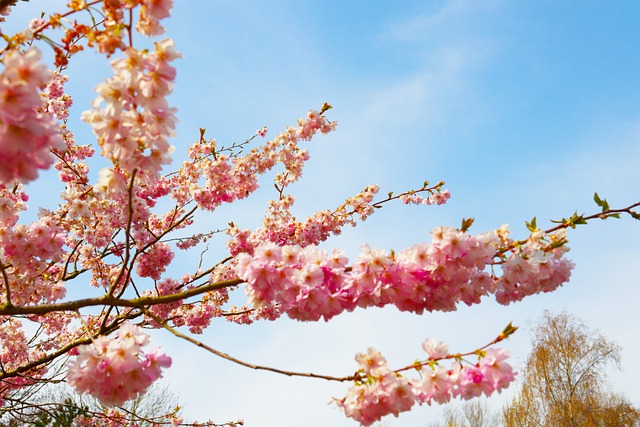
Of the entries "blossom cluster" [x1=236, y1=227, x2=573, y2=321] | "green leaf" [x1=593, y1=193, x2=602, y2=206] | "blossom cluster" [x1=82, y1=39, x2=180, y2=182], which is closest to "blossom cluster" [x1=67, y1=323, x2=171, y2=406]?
"blossom cluster" [x1=236, y1=227, x2=573, y2=321]

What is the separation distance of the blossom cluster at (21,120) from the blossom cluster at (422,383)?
149cm

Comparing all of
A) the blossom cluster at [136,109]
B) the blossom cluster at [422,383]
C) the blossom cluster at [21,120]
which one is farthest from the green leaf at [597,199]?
the blossom cluster at [21,120]

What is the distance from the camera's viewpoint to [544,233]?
2.51 meters

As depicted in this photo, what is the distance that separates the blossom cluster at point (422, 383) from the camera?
86.4 inches

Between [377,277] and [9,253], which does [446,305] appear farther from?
[9,253]

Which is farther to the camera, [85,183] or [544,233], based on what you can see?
[85,183]

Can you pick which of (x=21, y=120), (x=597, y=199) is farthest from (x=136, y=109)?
(x=597, y=199)

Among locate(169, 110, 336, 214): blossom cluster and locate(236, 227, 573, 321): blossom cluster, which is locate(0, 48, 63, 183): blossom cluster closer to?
locate(236, 227, 573, 321): blossom cluster

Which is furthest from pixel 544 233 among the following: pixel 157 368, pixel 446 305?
pixel 157 368

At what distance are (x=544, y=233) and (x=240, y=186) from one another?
362 cm

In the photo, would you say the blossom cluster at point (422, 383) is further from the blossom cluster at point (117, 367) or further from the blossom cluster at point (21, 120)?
the blossom cluster at point (21, 120)

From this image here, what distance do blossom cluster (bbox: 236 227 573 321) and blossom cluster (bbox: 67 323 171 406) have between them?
552 mm

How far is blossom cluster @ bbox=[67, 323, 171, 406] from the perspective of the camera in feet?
6.61

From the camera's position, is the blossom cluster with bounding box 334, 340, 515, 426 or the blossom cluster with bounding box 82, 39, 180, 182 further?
the blossom cluster with bounding box 334, 340, 515, 426
